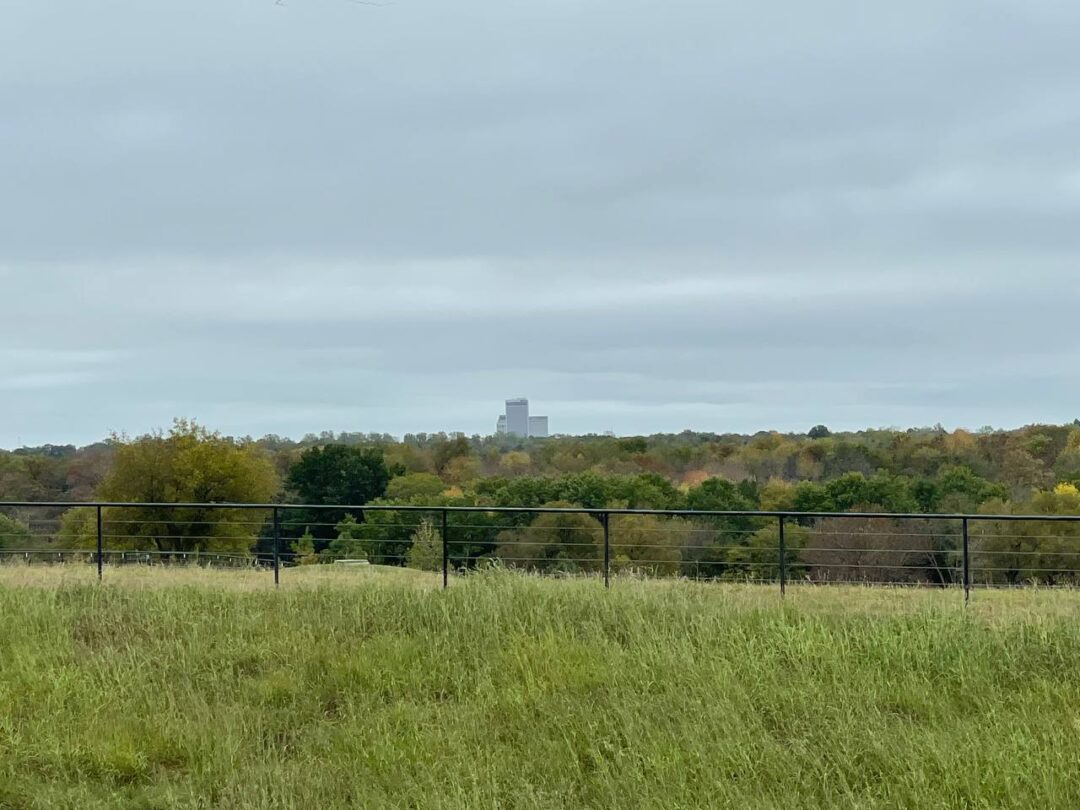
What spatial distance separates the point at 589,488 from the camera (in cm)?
5419

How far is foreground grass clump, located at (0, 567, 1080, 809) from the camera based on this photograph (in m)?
6.63

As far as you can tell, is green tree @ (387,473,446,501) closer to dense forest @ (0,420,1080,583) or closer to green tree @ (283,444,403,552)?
dense forest @ (0,420,1080,583)

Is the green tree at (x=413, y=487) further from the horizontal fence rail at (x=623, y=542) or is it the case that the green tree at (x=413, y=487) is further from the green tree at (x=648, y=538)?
the green tree at (x=648, y=538)

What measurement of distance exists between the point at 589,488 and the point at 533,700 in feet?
151

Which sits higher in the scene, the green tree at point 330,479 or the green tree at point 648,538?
the green tree at point 330,479

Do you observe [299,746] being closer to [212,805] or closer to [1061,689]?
[212,805]

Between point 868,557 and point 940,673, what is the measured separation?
25.2 metres

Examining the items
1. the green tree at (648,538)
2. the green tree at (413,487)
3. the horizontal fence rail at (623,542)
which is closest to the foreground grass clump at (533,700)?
the horizontal fence rail at (623,542)

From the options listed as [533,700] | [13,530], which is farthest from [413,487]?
[533,700]

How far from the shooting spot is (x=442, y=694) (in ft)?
28.6

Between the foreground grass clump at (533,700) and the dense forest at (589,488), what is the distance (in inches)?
628

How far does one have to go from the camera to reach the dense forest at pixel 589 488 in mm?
35594

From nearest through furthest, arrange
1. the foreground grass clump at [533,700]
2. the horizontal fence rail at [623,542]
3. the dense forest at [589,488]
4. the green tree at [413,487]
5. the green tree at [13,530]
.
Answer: the foreground grass clump at [533,700] < the horizontal fence rail at [623,542] < the dense forest at [589,488] < the green tree at [13,530] < the green tree at [413,487]

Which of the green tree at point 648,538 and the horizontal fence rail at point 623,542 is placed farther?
the green tree at point 648,538
